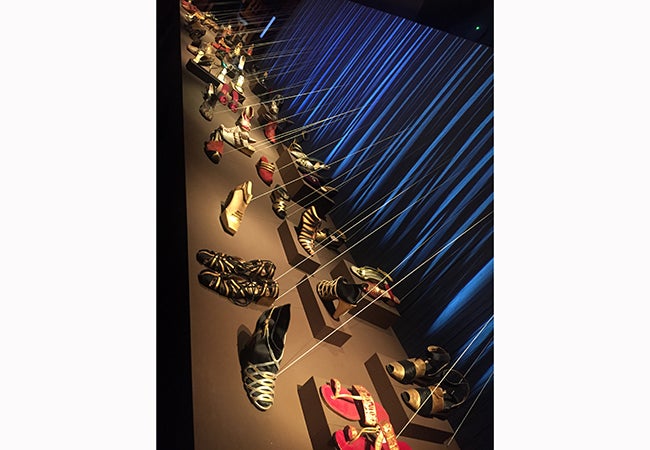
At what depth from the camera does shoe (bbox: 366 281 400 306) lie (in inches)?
70.8

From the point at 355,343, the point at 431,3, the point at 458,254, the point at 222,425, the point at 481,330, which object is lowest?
the point at 222,425

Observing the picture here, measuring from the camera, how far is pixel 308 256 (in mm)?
1728

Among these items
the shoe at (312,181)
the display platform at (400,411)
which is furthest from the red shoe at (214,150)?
the display platform at (400,411)

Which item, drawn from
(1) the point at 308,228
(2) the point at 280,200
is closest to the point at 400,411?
(1) the point at 308,228

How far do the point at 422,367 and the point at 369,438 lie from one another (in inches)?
15.8

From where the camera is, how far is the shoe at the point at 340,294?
1574mm

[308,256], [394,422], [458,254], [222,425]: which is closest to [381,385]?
[394,422]

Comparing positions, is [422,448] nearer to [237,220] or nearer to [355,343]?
[355,343]

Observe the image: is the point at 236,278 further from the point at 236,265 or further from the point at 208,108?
the point at 208,108

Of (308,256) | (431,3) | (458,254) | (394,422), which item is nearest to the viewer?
(394,422)

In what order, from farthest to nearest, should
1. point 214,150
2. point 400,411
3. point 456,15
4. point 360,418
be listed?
point 456,15, point 214,150, point 400,411, point 360,418

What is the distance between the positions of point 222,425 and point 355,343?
2.06 ft

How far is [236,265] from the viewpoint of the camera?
4.47 ft

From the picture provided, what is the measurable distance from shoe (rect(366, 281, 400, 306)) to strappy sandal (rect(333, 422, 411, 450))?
0.51 m
